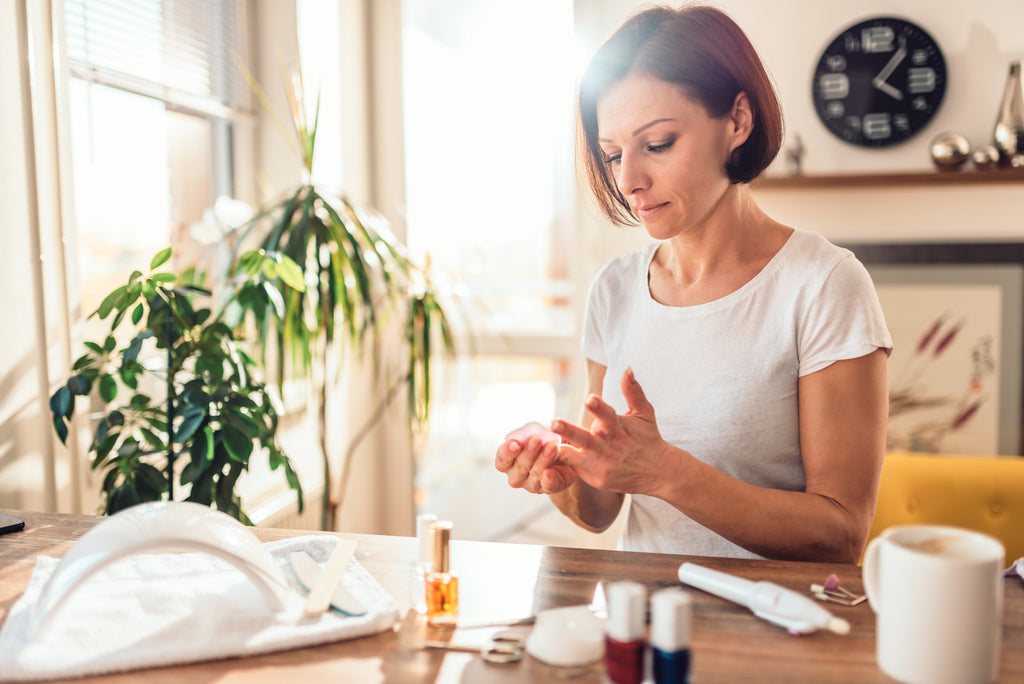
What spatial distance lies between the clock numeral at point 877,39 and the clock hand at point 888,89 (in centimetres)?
10

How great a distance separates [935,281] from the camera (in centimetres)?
251

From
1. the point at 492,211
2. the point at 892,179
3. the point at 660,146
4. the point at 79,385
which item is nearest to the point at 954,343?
the point at 892,179

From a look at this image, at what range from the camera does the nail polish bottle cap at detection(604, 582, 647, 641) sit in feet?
1.93

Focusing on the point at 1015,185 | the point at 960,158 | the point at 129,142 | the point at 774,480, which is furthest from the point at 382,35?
the point at 774,480

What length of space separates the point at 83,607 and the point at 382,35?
8.45 ft

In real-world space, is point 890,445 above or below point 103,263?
below

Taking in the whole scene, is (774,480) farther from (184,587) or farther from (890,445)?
(890,445)

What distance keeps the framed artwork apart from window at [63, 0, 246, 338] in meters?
2.05

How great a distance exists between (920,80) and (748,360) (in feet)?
5.76

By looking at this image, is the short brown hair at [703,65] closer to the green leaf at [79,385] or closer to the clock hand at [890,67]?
the green leaf at [79,385]

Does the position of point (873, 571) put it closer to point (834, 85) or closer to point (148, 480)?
point (148, 480)

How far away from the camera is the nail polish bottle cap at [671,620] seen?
1.83 feet

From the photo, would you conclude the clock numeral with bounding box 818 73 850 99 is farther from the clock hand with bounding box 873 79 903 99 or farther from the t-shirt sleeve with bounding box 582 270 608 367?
the t-shirt sleeve with bounding box 582 270 608 367

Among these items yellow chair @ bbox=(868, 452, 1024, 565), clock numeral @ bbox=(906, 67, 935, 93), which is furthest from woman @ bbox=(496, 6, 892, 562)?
clock numeral @ bbox=(906, 67, 935, 93)
